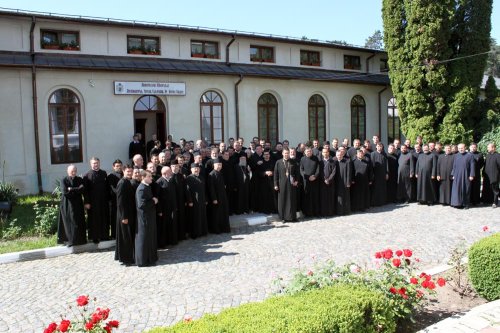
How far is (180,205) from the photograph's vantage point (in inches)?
402

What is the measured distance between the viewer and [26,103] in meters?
15.3

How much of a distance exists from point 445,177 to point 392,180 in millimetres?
1645

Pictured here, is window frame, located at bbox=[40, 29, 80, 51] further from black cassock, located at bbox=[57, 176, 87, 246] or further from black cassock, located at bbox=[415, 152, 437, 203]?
black cassock, located at bbox=[415, 152, 437, 203]

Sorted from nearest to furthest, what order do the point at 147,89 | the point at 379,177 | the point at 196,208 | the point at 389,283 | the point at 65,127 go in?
1. the point at 389,283
2. the point at 196,208
3. the point at 379,177
4. the point at 65,127
5. the point at 147,89

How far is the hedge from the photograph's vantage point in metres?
3.83

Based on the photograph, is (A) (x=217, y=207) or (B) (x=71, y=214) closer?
(B) (x=71, y=214)

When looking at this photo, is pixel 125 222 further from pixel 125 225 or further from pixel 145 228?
pixel 145 228

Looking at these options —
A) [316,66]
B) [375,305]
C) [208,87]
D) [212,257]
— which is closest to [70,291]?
[212,257]

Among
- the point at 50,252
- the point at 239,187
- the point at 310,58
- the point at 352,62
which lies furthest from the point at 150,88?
the point at 352,62

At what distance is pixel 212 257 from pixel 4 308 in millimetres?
3570

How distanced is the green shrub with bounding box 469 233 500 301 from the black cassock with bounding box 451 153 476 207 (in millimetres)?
7598

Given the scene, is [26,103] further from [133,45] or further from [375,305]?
[375,305]

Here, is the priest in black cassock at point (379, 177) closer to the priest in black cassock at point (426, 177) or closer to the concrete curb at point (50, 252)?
the priest in black cassock at point (426, 177)

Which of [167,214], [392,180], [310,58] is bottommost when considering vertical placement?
[167,214]
